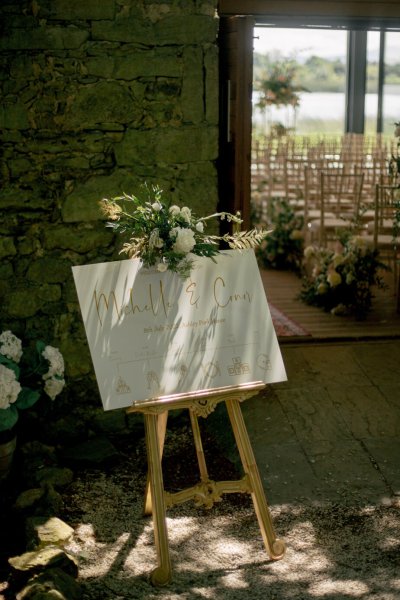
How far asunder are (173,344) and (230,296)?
0.98 feet

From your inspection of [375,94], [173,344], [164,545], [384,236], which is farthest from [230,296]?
[375,94]

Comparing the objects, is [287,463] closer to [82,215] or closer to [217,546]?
[217,546]

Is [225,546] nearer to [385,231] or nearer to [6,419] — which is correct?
[6,419]

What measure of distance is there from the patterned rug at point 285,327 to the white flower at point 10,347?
2321mm

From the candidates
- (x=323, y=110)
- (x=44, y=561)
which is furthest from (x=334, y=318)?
(x=323, y=110)

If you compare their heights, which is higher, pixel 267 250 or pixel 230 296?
pixel 230 296

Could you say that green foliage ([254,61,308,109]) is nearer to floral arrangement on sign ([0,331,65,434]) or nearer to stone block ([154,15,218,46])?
stone block ([154,15,218,46])

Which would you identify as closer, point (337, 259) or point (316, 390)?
point (316, 390)

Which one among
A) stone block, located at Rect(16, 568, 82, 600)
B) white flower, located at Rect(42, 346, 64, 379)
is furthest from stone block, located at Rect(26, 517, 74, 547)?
white flower, located at Rect(42, 346, 64, 379)

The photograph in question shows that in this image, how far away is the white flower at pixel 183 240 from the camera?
315cm

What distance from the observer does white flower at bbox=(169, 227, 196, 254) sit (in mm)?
3148

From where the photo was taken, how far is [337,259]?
6.80m

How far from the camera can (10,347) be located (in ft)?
12.9

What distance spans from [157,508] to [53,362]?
3.73 feet
